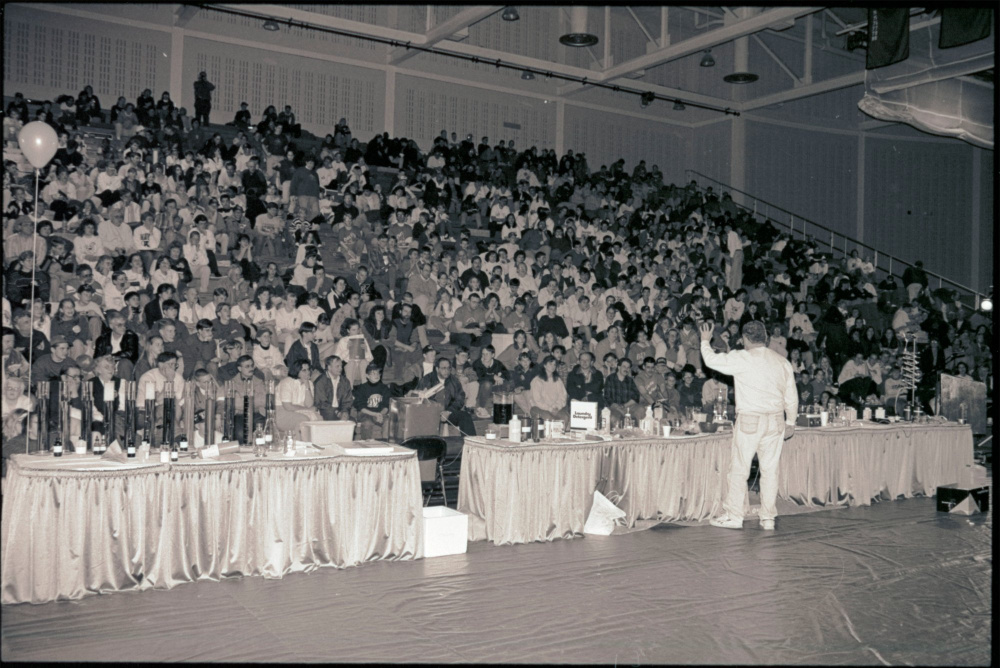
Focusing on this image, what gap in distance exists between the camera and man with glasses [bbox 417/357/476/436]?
27.3 feet

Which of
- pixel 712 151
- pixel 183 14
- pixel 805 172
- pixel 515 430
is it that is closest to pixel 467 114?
pixel 183 14

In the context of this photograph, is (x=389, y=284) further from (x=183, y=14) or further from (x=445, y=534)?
(x=183, y=14)

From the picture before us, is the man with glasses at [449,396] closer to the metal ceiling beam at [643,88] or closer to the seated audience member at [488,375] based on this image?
the seated audience member at [488,375]

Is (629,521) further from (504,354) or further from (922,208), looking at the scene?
(922,208)

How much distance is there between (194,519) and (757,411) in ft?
13.6

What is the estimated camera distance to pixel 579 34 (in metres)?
12.6

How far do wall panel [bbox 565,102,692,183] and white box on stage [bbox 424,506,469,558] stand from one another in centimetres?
1514

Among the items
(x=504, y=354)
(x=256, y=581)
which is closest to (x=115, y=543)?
(x=256, y=581)

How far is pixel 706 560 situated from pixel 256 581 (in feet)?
9.44

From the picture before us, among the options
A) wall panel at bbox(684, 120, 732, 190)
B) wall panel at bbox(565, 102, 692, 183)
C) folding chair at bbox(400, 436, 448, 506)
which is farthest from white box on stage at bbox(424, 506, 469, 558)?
wall panel at bbox(684, 120, 732, 190)

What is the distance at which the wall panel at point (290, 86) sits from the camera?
15.7 m

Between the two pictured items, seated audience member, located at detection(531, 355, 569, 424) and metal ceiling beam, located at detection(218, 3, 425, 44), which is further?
metal ceiling beam, located at detection(218, 3, 425, 44)

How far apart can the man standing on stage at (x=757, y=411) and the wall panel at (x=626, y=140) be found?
1380 centimetres

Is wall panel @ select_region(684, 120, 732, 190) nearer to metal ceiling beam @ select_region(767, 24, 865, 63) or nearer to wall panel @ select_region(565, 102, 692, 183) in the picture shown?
wall panel @ select_region(565, 102, 692, 183)
